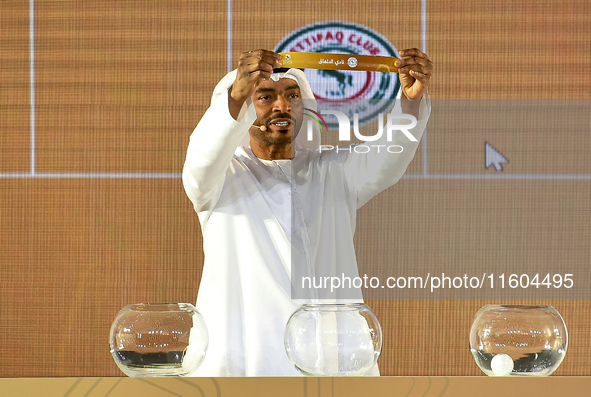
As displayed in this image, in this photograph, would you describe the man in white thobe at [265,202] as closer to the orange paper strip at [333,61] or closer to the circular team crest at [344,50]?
the orange paper strip at [333,61]

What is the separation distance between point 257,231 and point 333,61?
0.46 metres

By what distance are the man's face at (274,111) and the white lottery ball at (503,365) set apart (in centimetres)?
85

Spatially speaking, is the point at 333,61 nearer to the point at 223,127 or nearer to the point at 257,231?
the point at 223,127

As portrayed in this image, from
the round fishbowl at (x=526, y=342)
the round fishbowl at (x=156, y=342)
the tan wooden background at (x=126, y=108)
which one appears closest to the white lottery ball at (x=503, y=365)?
the round fishbowl at (x=526, y=342)

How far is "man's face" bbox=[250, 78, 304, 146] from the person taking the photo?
4.93 feet

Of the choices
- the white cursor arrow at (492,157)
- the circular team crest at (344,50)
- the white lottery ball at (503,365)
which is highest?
the circular team crest at (344,50)

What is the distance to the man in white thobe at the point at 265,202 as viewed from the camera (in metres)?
1.16

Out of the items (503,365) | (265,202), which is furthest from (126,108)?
(503,365)

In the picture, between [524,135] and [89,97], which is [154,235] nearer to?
[89,97]

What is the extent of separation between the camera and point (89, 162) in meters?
2.06

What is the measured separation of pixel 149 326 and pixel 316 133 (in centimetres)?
60

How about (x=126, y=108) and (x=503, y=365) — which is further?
(x=126, y=108)

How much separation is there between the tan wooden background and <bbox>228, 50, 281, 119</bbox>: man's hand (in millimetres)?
898

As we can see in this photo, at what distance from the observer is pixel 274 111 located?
1505mm
